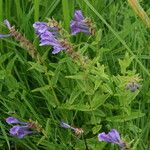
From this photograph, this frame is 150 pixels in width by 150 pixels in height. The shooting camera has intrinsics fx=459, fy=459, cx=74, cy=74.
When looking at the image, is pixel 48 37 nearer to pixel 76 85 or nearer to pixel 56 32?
pixel 56 32

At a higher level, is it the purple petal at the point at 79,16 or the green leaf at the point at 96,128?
the purple petal at the point at 79,16

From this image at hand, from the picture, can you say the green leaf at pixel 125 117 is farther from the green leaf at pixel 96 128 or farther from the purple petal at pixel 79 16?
the purple petal at pixel 79 16

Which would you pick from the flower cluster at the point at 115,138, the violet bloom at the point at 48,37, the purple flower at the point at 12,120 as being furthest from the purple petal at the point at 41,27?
the flower cluster at the point at 115,138

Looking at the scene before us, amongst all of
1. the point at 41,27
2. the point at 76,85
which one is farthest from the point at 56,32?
the point at 76,85

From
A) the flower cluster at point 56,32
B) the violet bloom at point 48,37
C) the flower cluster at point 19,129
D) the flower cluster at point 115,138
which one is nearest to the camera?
the flower cluster at point 115,138

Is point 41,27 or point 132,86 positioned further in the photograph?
point 41,27

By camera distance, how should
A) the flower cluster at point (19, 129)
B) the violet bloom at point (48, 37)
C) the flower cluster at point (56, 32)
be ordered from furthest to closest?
1. the flower cluster at point (19, 129)
2. the violet bloom at point (48, 37)
3. the flower cluster at point (56, 32)

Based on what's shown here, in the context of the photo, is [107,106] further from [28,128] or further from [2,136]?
[2,136]

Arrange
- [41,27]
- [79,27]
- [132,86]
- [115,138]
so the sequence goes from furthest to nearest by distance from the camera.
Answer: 1. [79,27]
2. [41,27]
3. [132,86]
4. [115,138]

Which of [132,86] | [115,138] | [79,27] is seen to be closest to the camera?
[115,138]

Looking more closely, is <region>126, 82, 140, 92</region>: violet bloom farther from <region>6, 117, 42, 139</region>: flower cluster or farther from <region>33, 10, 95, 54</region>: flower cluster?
<region>6, 117, 42, 139</region>: flower cluster
